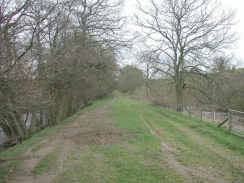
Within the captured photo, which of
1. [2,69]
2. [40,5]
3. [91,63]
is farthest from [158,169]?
[91,63]

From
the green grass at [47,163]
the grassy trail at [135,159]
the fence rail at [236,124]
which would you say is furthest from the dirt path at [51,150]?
the fence rail at [236,124]

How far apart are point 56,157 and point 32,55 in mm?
3595

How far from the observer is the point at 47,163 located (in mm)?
6852

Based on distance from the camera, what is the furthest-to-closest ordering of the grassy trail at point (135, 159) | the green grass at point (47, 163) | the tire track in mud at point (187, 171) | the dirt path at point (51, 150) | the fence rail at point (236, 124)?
the fence rail at point (236, 124) → the green grass at point (47, 163) → the dirt path at point (51, 150) → the grassy trail at point (135, 159) → the tire track in mud at point (187, 171)

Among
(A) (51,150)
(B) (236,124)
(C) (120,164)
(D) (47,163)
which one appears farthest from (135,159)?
(B) (236,124)

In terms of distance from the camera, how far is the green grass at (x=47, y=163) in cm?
629

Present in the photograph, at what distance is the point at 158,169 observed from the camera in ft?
19.9

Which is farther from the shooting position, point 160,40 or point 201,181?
point 160,40

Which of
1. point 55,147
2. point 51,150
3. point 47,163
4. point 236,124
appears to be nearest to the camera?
point 47,163

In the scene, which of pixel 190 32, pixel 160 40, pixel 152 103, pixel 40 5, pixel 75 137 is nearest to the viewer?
pixel 40 5

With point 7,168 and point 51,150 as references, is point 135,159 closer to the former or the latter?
point 51,150

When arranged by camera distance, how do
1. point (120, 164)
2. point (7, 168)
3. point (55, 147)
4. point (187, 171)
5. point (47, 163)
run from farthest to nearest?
point (55, 147) < point (47, 163) < point (7, 168) < point (120, 164) < point (187, 171)

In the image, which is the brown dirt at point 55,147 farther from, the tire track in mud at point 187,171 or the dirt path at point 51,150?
the tire track in mud at point 187,171

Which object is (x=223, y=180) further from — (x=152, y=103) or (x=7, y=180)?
(x=152, y=103)
